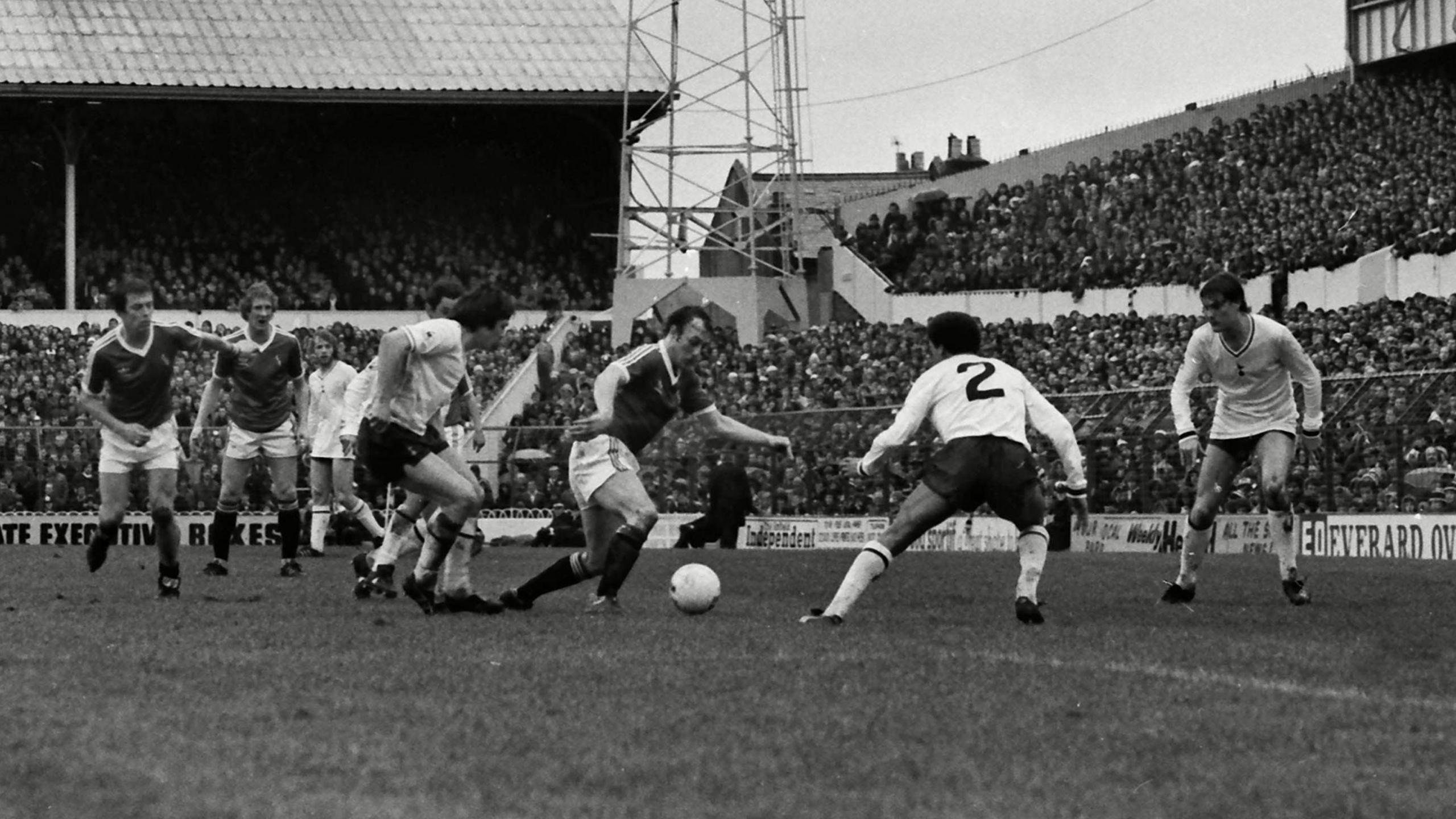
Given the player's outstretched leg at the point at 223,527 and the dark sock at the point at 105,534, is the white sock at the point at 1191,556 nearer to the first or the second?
the dark sock at the point at 105,534

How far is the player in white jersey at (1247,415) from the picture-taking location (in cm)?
1436

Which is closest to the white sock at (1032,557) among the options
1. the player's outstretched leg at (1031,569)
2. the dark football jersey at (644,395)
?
the player's outstretched leg at (1031,569)

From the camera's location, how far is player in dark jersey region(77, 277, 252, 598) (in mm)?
14805

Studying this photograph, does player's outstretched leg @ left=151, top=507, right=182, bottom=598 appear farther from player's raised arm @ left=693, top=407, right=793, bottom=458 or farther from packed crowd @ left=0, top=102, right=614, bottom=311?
packed crowd @ left=0, top=102, right=614, bottom=311

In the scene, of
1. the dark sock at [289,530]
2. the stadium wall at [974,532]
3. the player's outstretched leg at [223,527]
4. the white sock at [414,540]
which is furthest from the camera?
the stadium wall at [974,532]

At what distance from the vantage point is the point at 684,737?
732cm

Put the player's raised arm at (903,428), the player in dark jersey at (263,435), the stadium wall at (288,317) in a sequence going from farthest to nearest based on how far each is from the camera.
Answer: the stadium wall at (288,317) < the player in dark jersey at (263,435) < the player's raised arm at (903,428)

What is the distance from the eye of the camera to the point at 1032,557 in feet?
40.4

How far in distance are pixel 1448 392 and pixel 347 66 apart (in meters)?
34.5

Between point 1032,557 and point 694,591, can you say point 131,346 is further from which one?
point 1032,557

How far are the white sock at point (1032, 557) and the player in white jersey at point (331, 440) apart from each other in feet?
34.2

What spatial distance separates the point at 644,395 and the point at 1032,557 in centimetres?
261

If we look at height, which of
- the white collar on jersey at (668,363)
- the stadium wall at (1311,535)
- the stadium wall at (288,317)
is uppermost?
the stadium wall at (288,317)

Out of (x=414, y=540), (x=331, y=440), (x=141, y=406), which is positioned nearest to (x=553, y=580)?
(x=141, y=406)
